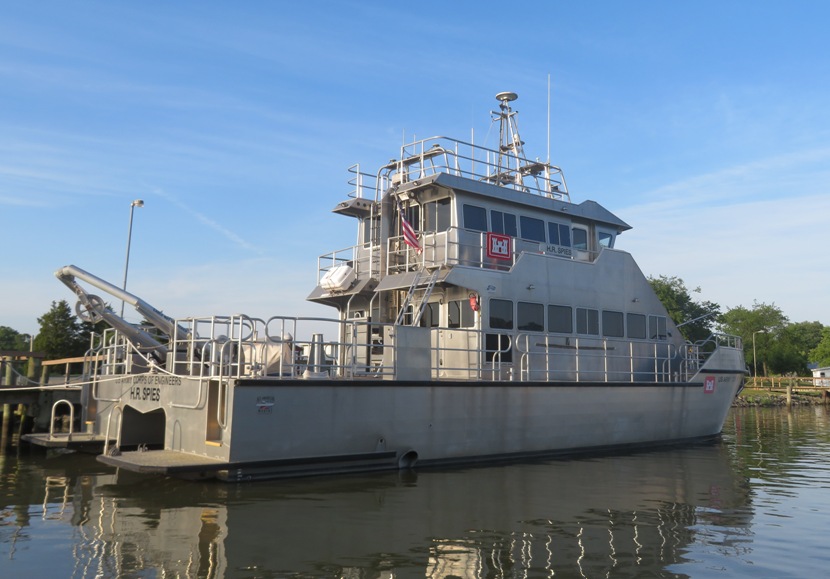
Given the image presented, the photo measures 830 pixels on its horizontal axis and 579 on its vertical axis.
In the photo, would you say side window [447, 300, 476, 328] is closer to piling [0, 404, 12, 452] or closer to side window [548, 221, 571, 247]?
side window [548, 221, 571, 247]

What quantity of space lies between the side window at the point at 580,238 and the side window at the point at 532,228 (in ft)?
3.84

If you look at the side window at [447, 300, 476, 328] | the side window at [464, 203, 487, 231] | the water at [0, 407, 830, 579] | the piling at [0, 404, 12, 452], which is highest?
the side window at [464, 203, 487, 231]

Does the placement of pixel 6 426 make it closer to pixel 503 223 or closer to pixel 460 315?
pixel 460 315

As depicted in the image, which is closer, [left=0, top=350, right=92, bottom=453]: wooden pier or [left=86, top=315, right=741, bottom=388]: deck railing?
[left=86, top=315, right=741, bottom=388]: deck railing

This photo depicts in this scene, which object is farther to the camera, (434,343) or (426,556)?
(434,343)

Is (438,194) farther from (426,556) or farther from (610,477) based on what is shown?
(426,556)

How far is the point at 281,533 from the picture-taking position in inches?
308

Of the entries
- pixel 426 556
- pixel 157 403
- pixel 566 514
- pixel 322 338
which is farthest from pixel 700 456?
pixel 157 403

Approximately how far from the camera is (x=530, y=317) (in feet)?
48.3

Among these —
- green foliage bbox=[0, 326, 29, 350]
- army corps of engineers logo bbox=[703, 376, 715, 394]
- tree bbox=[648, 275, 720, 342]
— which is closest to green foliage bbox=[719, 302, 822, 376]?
tree bbox=[648, 275, 720, 342]

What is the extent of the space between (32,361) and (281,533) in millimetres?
16108

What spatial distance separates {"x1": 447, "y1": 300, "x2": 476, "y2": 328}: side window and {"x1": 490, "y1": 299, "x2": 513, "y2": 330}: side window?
0.40 m

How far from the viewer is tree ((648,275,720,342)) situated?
54000mm

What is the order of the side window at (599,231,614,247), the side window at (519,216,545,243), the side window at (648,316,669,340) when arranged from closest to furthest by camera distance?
1. the side window at (519,216,545,243)
2. the side window at (648,316,669,340)
3. the side window at (599,231,614,247)
